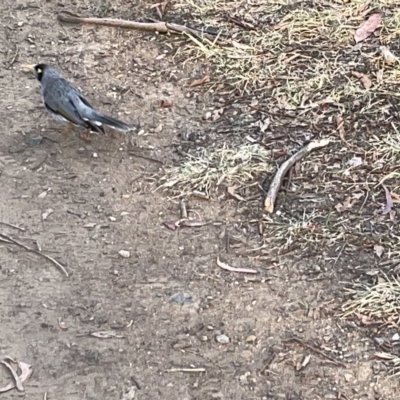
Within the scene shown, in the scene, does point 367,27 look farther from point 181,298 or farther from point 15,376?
point 15,376

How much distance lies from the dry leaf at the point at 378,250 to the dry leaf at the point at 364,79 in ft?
5.16

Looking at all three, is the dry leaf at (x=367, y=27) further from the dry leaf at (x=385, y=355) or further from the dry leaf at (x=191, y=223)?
the dry leaf at (x=385, y=355)

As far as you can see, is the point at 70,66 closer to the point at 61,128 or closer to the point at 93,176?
the point at 61,128

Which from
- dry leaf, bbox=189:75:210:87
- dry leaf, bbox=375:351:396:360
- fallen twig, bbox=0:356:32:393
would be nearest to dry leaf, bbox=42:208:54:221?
fallen twig, bbox=0:356:32:393

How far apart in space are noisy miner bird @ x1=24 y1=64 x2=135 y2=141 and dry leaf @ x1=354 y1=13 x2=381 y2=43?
192 centimetres

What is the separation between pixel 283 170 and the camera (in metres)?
5.27

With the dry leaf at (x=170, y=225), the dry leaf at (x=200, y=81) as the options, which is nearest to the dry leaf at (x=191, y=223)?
the dry leaf at (x=170, y=225)

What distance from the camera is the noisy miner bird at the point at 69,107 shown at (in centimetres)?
555

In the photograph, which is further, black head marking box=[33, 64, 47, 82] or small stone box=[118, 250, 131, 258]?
black head marking box=[33, 64, 47, 82]

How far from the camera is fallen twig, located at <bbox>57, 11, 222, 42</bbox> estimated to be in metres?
6.64

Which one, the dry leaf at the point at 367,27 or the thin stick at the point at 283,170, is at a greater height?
the dry leaf at the point at 367,27

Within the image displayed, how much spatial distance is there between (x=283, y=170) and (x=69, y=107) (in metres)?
1.41

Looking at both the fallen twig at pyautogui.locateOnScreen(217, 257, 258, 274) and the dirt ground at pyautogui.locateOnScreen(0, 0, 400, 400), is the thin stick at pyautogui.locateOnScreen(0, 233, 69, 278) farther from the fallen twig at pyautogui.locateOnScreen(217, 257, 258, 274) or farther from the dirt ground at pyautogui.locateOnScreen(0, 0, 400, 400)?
the fallen twig at pyautogui.locateOnScreen(217, 257, 258, 274)

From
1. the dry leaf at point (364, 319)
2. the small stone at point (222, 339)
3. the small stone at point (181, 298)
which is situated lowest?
the small stone at point (181, 298)
